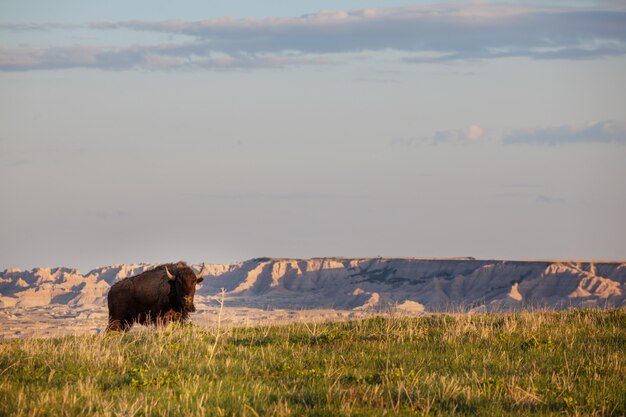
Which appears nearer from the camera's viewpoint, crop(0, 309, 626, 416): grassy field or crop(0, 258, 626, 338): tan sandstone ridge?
crop(0, 309, 626, 416): grassy field

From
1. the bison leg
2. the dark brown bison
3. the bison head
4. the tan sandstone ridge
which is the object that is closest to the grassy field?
the bison head

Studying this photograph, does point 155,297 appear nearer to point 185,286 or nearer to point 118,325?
point 185,286

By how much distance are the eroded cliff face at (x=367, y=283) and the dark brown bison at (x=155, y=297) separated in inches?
3401

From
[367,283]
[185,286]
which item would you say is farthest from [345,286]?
[185,286]

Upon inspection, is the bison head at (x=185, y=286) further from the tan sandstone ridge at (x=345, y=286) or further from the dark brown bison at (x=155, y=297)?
the tan sandstone ridge at (x=345, y=286)

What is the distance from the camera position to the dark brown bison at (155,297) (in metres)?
27.1

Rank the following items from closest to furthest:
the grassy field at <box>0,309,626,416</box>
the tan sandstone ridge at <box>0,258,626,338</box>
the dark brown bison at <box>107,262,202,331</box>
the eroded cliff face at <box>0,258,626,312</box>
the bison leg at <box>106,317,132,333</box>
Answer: the grassy field at <box>0,309,626,416</box> < the dark brown bison at <box>107,262,202,331</box> < the bison leg at <box>106,317,132,333</box> < the tan sandstone ridge at <box>0,258,626,338</box> < the eroded cliff face at <box>0,258,626,312</box>

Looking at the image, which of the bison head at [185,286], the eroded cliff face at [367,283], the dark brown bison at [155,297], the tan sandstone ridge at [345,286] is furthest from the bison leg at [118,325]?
the eroded cliff face at [367,283]

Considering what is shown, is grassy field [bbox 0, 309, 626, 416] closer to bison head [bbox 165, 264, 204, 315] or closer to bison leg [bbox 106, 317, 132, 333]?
bison head [bbox 165, 264, 204, 315]

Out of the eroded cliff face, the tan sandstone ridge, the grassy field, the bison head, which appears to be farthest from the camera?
the eroded cliff face

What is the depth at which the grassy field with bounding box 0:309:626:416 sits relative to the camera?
12281 millimetres

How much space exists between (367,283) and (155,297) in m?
126

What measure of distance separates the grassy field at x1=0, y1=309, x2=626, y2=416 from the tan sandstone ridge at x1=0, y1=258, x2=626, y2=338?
8548 centimetres

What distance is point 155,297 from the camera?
27.9 meters
